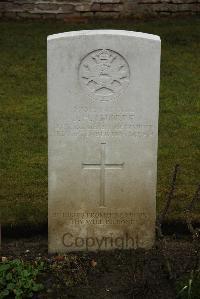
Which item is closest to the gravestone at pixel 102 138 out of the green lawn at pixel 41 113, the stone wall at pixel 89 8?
the green lawn at pixel 41 113

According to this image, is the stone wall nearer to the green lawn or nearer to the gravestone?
the green lawn

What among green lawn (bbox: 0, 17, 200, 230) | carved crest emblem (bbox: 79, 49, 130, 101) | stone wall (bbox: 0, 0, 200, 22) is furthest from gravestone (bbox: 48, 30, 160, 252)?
stone wall (bbox: 0, 0, 200, 22)

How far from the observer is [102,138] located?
186 inches

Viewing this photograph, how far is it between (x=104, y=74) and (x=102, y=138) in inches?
17.3

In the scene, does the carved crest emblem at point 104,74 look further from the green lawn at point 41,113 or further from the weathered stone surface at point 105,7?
the weathered stone surface at point 105,7

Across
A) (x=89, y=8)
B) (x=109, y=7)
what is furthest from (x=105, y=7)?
(x=89, y=8)

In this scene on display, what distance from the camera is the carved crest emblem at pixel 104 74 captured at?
4.59 meters

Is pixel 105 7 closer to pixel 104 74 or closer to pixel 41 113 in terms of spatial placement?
pixel 41 113

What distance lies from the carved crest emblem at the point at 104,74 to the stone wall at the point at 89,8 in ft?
22.5

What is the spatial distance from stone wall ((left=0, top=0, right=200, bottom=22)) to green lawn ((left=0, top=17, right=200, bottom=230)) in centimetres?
17

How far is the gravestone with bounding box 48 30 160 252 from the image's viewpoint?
180 inches

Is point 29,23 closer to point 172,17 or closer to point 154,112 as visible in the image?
point 172,17

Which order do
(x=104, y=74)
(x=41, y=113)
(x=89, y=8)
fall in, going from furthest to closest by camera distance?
1. (x=89, y=8)
2. (x=41, y=113)
3. (x=104, y=74)

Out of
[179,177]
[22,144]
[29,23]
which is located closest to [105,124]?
[179,177]
